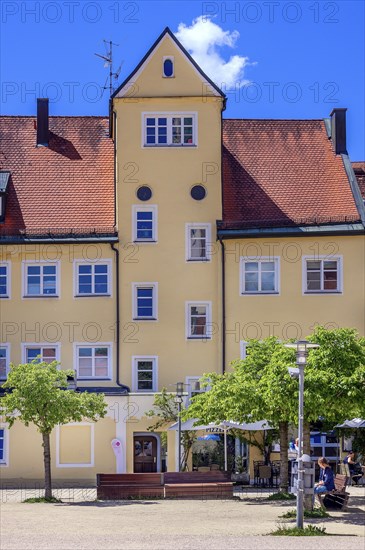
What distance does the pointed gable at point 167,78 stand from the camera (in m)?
49.8

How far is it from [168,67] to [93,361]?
12707 mm

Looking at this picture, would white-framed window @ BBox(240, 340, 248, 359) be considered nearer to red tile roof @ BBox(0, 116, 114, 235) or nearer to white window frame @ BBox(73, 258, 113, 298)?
white window frame @ BBox(73, 258, 113, 298)

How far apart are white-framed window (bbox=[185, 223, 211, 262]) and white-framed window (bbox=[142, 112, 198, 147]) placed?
11.3 feet

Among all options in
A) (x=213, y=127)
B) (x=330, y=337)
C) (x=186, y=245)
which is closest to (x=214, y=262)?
(x=186, y=245)

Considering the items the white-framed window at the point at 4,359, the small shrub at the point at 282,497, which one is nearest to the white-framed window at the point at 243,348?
the white-framed window at the point at 4,359

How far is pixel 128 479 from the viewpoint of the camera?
125 ft

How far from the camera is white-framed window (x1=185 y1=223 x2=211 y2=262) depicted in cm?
4938

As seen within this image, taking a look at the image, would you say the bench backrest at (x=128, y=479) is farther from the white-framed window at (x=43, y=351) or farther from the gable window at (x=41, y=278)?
the gable window at (x=41, y=278)

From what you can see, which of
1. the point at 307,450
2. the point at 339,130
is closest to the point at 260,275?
the point at 339,130

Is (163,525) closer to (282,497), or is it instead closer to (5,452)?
(282,497)

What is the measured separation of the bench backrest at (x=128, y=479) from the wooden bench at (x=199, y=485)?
46cm

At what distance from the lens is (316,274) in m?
49.1

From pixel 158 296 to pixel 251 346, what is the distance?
1016 cm

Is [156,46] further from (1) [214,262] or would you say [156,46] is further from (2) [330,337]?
(2) [330,337]
